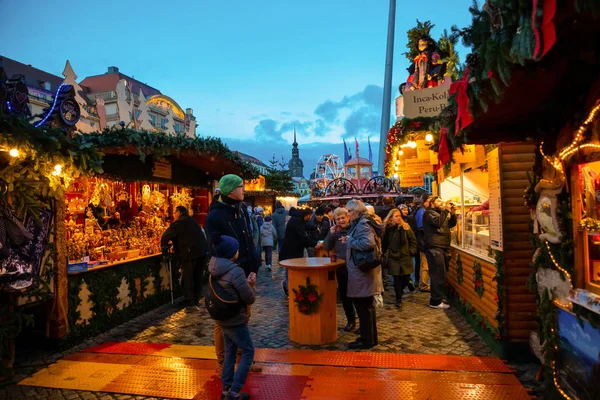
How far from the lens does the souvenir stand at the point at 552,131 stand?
2.06 meters

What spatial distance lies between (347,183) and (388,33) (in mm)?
6177

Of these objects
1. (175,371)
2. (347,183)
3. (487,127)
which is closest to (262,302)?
(175,371)

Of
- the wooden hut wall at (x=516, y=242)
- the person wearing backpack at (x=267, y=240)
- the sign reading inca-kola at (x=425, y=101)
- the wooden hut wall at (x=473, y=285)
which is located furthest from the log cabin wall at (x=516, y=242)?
the person wearing backpack at (x=267, y=240)

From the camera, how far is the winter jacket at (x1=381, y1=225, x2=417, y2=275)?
7113 mm

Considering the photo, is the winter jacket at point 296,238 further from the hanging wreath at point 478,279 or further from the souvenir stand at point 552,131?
the souvenir stand at point 552,131

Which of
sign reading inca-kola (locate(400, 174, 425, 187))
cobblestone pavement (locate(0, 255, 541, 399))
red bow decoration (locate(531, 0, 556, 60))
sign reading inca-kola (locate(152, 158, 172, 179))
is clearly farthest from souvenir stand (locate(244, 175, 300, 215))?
red bow decoration (locate(531, 0, 556, 60))

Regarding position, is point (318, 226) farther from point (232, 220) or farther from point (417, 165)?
point (232, 220)

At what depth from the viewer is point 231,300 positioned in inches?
137

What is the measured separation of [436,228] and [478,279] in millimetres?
1359

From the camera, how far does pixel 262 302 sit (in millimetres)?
7844

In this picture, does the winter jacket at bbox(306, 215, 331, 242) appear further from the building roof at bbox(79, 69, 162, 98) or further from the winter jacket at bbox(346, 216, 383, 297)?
the building roof at bbox(79, 69, 162, 98)

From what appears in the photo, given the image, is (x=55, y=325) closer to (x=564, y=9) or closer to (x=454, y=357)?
(x=454, y=357)

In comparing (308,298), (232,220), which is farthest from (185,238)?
(232,220)

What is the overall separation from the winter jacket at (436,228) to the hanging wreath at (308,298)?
2479 mm
